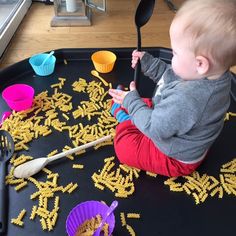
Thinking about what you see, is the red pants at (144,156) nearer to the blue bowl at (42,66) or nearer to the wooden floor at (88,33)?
the blue bowl at (42,66)

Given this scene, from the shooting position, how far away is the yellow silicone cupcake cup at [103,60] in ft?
3.42

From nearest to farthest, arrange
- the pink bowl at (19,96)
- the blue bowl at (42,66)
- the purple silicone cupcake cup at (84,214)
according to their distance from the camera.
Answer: the purple silicone cupcake cup at (84,214) < the pink bowl at (19,96) < the blue bowl at (42,66)

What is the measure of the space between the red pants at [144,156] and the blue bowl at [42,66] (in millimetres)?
394

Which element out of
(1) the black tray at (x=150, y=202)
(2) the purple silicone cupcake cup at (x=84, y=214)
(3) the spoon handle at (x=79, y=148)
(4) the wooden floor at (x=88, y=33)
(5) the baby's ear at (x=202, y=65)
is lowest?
(1) the black tray at (x=150, y=202)

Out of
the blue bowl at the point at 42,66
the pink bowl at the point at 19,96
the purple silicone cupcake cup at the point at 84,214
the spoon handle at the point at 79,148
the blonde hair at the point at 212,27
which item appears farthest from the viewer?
the blue bowl at the point at 42,66

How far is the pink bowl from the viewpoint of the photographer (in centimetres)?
88

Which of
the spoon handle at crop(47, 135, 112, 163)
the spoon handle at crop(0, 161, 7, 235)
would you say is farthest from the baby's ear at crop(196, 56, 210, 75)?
the spoon handle at crop(0, 161, 7, 235)

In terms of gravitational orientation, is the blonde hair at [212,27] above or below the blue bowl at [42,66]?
above

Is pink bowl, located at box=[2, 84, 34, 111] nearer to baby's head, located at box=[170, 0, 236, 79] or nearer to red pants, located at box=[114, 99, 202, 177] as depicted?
red pants, located at box=[114, 99, 202, 177]

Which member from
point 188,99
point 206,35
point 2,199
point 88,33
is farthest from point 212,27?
point 88,33

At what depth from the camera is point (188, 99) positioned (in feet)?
1.95

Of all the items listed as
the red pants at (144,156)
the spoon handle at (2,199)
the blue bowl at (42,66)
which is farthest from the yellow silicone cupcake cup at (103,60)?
the spoon handle at (2,199)

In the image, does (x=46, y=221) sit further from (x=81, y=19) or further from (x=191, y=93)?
(x=81, y=19)

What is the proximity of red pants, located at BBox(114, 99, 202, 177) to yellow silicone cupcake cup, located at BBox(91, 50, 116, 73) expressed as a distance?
0.34m
